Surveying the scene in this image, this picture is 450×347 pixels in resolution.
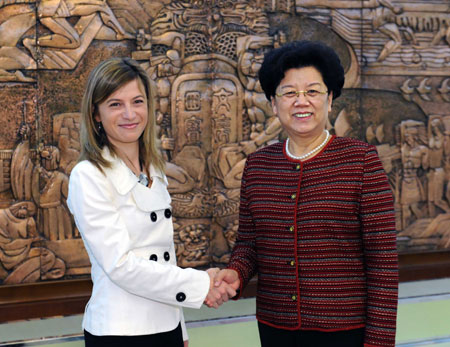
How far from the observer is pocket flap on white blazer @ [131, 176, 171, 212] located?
1.94 meters

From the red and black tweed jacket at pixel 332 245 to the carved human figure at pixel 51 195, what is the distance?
3.46 m

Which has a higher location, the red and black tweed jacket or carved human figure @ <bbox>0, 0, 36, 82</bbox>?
carved human figure @ <bbox>0, 0, 36, 82</bbox>

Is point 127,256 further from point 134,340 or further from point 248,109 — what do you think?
point 248,109

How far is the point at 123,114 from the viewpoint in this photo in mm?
1970

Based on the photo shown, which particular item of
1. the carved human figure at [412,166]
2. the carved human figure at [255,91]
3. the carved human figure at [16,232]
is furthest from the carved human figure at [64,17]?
the carved human figure at [412,166]

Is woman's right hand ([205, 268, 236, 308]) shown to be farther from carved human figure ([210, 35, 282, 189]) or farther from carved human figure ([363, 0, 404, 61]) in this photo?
carved human figure ([363, 0, 404, 61])

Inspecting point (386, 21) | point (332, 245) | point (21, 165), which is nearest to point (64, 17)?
point (21, 165)

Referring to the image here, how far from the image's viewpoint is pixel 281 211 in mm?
1918

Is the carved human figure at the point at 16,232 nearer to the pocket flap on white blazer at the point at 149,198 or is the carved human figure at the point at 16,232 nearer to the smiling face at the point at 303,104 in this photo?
the pocket flap on white blazer at the point at 149,198

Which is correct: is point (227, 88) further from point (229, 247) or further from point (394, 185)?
point (394, 185)

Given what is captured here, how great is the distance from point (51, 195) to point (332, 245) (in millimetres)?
3713

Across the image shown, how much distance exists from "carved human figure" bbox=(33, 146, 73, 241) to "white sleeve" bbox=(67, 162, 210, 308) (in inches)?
128

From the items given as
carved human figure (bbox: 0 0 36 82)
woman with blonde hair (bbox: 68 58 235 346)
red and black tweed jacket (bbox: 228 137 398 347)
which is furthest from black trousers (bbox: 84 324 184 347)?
carved human figure (bbox: 0 0 36 82)

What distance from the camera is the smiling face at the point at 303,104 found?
6.30ft
